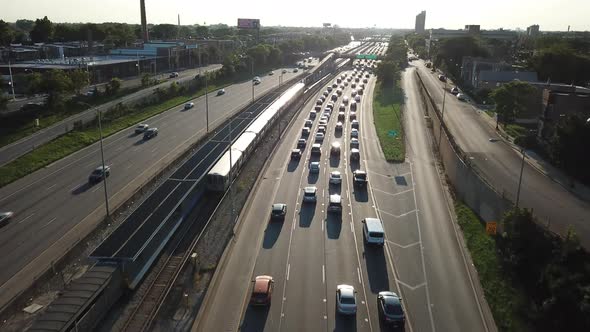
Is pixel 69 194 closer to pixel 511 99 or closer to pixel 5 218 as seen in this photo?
pixel 5 218

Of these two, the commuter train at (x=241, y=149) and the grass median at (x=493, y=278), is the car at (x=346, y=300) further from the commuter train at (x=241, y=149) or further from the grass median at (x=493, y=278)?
the commuter train at (x=241, y=149)

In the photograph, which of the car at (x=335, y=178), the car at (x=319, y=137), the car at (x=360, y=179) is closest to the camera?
the car at (x=360, y=179)

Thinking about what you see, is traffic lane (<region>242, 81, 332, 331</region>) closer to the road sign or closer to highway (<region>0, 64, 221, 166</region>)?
the road sign

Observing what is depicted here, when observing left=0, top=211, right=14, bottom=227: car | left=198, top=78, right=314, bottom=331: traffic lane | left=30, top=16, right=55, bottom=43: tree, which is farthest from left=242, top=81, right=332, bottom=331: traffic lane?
left=30, top=16, right=55, bottom=43: tree

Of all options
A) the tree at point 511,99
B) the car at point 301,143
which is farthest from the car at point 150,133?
the tree at point 511,99

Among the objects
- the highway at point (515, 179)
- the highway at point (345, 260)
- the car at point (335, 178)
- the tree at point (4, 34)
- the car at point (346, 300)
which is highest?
the tree at point (4, 34)

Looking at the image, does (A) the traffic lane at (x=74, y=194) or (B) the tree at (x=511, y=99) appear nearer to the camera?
(A) the traffic lane at (x=74, y=194)

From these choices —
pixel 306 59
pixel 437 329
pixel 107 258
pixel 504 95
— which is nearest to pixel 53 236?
pixel 107 258

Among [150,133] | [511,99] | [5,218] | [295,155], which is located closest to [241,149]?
[295,155]
